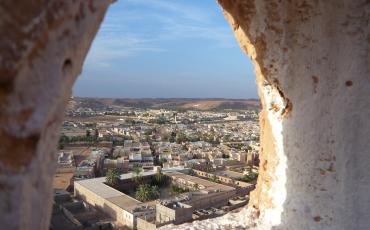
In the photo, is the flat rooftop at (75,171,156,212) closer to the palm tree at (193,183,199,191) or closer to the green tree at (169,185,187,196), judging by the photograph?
the green tree at (169,185,187,196)

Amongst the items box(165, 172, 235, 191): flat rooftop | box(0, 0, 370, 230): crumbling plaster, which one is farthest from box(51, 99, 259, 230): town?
box(0, 0, 370, 230): crumbling plaster

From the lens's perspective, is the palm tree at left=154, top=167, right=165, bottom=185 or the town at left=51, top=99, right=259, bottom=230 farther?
the palm tree at left=154, top=167, right=165, bottom=185

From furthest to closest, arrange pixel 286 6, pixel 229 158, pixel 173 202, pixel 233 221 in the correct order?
1. pixel 229 158
2. pixel 173 202
3. pixel 233 221
4. pixel 286 6

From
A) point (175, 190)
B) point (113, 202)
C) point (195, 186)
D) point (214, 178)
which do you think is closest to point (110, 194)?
point (113, 202)

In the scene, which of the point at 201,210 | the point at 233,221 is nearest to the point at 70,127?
the point at 201,210

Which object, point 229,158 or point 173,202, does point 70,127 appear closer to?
point 229,158

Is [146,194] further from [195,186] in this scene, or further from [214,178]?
[214,178]

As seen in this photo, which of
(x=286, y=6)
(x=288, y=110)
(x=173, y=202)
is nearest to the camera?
(x=286, y=6)
